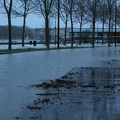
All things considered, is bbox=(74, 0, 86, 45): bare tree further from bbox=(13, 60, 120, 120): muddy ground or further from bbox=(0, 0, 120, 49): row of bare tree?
bbox=(13, 60, 120, 120): muddy ground

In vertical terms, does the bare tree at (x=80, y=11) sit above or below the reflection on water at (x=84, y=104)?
above

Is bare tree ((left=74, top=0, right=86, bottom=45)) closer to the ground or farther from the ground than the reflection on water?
farther from the ground

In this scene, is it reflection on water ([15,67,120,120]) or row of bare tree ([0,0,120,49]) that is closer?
reflection on water ([15,67,120,120])

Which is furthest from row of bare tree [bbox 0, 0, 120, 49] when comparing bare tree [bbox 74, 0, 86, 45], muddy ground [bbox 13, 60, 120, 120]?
muddy ground [bbox 13, 60, 120, 120]

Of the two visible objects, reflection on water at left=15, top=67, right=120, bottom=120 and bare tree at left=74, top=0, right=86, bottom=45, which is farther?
bare tree at left=74, top=0, right=86, bottom=45

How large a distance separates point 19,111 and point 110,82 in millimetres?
5742

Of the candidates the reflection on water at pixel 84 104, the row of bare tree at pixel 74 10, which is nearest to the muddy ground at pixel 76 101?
the reflection on water at pixel 84 104

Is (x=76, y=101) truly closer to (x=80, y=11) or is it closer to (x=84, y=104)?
(x=84, y=104)

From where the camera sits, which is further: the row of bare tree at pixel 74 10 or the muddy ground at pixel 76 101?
the row of bare tree at pixel 74 10

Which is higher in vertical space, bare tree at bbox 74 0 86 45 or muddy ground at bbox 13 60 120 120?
bare tree at bbox 74 0 86 45

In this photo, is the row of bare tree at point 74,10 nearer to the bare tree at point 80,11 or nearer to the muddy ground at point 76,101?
the bare tree at point 80,11

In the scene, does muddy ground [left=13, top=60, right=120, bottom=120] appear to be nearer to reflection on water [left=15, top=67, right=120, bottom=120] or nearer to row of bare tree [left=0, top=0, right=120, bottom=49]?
reflection on water [left=15, top=67, right=120, bottom=120]

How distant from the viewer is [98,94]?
10344 millimetres

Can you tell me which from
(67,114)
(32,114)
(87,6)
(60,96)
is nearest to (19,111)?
(32,114)
